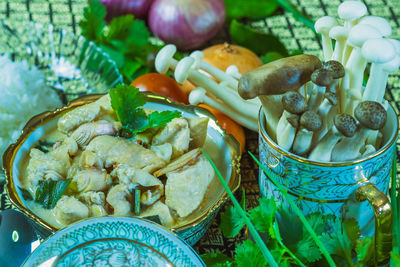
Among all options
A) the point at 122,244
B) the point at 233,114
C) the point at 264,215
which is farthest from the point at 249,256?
the point at 233,114

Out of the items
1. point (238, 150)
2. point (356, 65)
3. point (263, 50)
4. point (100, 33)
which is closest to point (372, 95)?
point (356, 65)

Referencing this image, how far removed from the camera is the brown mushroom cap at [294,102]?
587 millimetres

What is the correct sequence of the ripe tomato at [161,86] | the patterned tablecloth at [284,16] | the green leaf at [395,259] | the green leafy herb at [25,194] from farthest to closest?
the patterned tablecloth at [284,16]
the ripe tomato at [161,86]
the green leafy herb at [25,194]
the green leaf at [395,259]

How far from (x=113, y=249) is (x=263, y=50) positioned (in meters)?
0.77

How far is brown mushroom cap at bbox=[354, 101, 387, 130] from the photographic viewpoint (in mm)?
552

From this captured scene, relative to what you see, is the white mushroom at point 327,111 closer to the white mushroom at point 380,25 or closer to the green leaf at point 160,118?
the white mushroom at point 380,25

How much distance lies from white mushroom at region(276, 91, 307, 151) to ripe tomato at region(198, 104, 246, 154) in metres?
0.30

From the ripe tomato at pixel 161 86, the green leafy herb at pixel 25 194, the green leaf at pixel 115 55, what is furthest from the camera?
the green leaf at pixel 115 55

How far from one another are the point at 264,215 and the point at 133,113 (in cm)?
31

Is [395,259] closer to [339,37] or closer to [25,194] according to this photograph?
[339,37]

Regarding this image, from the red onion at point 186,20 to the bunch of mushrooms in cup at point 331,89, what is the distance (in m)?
0.57

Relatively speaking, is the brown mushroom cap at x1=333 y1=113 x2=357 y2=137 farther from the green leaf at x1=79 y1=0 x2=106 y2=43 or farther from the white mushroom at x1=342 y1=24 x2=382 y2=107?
the green leaf at x1=79 y1=0 x2=106 y2=43

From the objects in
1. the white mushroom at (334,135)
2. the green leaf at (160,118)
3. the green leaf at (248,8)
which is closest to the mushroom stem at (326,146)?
the white mushroom at (334,135)

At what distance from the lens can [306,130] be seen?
61cm
